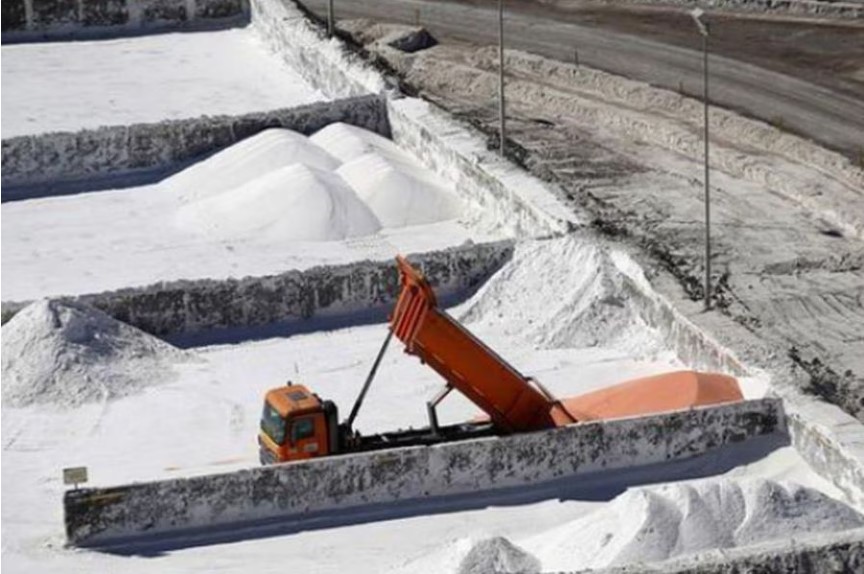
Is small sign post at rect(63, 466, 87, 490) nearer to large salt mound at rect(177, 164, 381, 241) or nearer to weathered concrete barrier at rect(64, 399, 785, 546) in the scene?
weathered concrete barrier at rect(64, 399, 785, 546)

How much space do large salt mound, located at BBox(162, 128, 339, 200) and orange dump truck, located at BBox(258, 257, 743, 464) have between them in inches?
381

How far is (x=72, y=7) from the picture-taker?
4422 cm

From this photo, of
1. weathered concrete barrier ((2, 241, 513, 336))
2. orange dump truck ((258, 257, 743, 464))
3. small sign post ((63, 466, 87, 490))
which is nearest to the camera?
small sign post ((63, 466, 87, 490))

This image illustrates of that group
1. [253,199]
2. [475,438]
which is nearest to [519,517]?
[475,438]

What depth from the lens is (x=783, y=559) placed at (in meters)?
20.9

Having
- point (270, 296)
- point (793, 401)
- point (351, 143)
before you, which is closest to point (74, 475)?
point (270, 296)

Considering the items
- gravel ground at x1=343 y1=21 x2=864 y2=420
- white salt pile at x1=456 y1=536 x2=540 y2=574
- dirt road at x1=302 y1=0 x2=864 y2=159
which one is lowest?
gravel ground at x1=343 y1=21 x2=864 y2=420

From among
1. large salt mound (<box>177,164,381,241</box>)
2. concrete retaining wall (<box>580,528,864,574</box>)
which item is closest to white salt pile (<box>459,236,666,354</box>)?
large salt mound (<box>177,164,381,241</box>)

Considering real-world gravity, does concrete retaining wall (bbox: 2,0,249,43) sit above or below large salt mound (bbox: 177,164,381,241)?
above

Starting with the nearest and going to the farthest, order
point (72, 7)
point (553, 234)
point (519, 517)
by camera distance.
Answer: point (519, 517), point (553, 234), point (72, 7)

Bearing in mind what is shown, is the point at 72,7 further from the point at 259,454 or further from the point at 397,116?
the point at 259,454

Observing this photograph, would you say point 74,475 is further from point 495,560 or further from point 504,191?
point 504,191

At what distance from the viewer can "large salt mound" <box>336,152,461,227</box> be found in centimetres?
3231

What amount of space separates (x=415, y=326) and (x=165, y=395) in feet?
13.8
